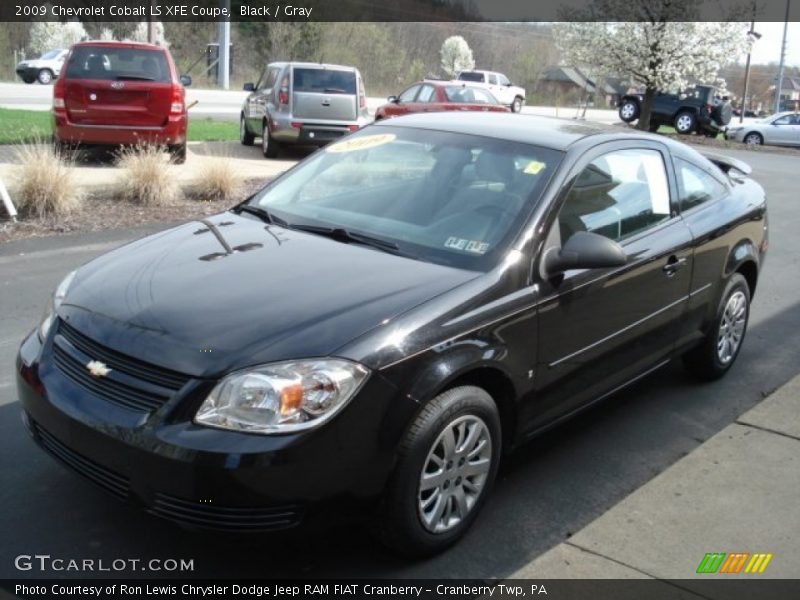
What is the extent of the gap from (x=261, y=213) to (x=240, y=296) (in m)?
1.16

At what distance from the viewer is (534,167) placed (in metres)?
4.05

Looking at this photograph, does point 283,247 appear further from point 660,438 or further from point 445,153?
point 660,438

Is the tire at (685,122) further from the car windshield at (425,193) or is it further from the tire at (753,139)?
the car windshield at (425,193)

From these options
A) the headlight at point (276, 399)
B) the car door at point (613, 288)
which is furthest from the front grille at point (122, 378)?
the car door at point (613, 288)

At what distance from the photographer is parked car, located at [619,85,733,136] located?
30719mm

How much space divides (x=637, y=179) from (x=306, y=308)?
87.9 inches

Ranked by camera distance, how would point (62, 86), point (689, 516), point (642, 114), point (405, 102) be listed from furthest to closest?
1. point (642, 114)
2. point (405, 102)
3. point (62, 86)
4. point (689, 516)

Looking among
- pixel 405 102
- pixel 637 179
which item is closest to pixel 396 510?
pixel 637 179

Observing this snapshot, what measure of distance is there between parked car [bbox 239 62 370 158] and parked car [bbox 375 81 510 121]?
3.62m

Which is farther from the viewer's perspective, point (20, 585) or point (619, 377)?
point (619, 377)

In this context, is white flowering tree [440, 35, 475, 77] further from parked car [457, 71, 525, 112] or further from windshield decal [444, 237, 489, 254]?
windshield decal [444, 237, 489, 254]

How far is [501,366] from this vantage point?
11.3ft

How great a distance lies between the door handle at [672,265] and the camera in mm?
4521

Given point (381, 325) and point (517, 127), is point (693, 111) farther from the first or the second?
point (381, 325)
